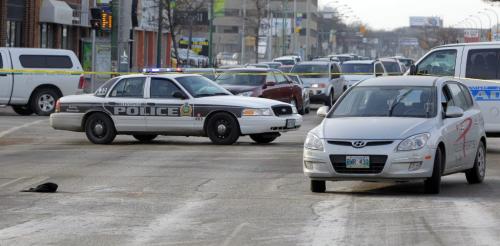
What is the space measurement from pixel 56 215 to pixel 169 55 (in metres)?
68.9

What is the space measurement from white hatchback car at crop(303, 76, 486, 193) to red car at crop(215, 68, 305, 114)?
1620 centimetres

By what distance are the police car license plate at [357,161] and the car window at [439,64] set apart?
8577 mm

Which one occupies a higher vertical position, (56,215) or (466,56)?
(466,56)

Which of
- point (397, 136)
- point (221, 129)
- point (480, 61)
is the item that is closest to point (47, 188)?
point (397, 136)

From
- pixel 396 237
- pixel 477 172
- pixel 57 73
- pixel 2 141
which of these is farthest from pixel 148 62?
pixel 396 237

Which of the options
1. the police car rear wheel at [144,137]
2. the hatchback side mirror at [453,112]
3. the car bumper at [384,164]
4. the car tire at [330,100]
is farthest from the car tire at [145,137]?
the car tire at [330,100]

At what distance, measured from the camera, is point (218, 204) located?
12.8 metres

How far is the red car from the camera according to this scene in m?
31.6

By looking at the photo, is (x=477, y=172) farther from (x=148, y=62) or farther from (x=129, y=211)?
(x=148, y=62)

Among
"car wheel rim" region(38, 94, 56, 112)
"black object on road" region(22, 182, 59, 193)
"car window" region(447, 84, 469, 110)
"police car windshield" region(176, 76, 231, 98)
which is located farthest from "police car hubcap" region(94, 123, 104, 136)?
"car wheel rim" region(38, 94, 56, 112)

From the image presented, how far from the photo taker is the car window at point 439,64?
2159 centimetres

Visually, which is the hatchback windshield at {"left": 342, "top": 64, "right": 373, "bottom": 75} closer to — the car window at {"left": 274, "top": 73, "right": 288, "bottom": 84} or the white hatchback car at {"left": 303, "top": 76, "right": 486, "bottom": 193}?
the car window at {"left": 274, "top": 73, "right": 288, "bottom": 84}

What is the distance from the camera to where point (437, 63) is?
71.8 feet

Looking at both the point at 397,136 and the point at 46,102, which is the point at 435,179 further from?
the point at 46,102
